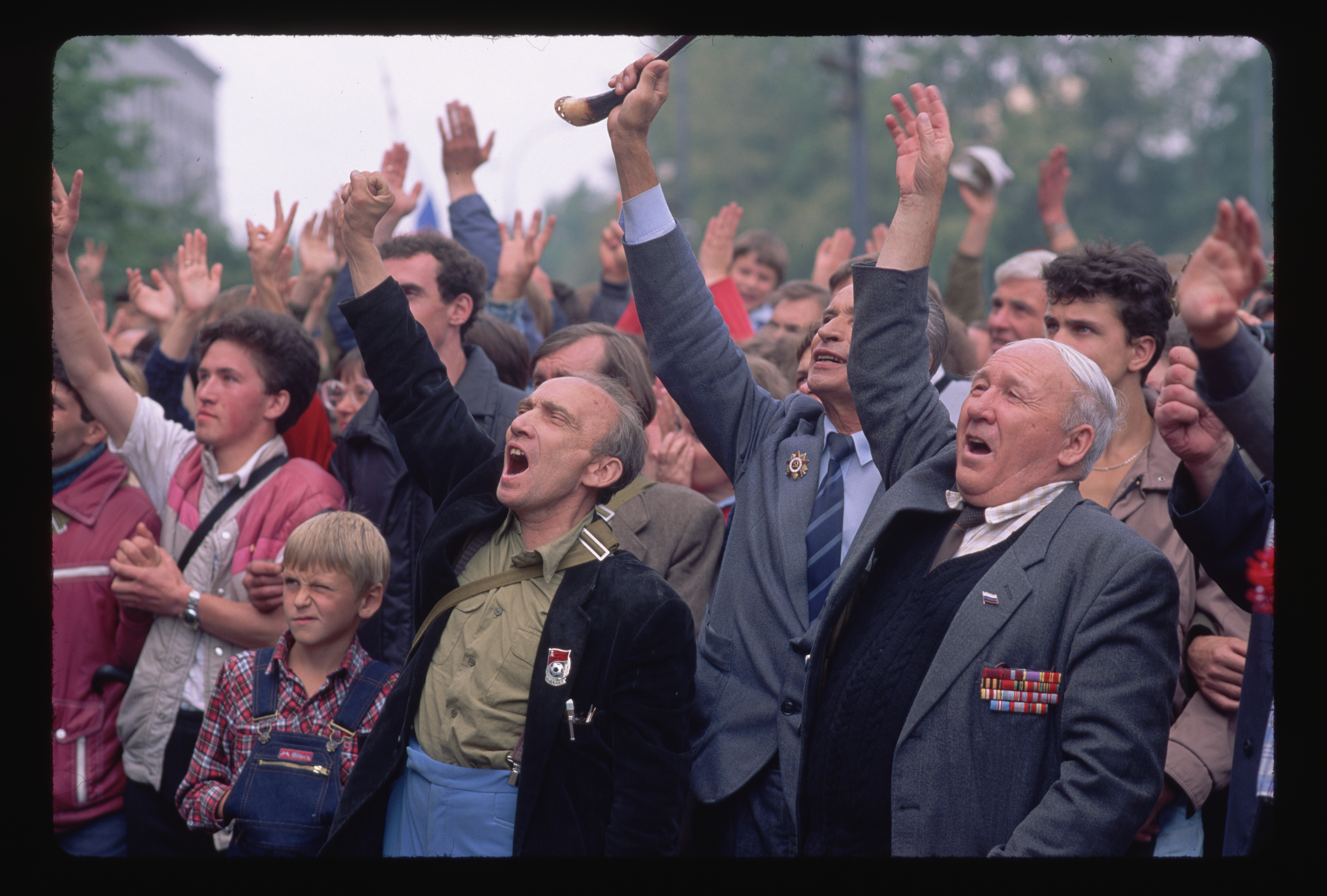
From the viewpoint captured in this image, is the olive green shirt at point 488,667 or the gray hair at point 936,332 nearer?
the olive green shirt at point 488,667

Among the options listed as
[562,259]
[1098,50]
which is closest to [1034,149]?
[1098,50]

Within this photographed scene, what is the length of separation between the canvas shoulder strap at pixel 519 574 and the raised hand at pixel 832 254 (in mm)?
3918

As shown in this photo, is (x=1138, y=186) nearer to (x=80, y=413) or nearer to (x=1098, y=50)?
(x=1098, y=50)

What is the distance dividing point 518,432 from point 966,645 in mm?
1247

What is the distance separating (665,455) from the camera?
462 cm

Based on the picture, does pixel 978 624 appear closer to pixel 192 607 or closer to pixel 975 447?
pixel 975 447

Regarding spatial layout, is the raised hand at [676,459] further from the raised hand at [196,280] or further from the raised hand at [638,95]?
the raised hand at [196,280]

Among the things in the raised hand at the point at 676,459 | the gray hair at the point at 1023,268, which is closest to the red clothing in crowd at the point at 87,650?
the raised hand at the point at 676,459

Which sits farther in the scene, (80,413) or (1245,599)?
(80,413)

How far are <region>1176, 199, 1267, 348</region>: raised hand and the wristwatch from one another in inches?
112

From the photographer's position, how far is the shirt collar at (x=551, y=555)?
304cm

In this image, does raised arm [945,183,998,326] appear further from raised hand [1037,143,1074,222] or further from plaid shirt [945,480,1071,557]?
plaid shirt [945,480,1071,557]

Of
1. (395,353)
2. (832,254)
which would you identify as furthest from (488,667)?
(832,254)

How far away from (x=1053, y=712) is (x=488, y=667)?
4.19 ft
